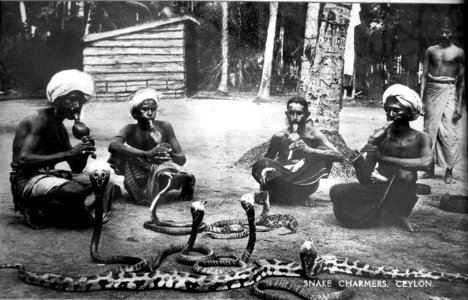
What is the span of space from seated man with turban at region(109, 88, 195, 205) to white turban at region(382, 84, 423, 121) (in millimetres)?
1528

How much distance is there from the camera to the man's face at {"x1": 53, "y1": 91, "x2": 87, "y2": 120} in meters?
3.47

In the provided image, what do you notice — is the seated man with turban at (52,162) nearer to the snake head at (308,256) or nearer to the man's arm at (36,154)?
the man's arm at (36,154)

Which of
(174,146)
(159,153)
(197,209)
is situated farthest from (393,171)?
(159,153)

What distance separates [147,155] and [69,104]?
63 cm

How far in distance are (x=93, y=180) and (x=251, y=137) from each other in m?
1.12

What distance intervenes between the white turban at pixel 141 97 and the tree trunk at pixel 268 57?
0.74 m

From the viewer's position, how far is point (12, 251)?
3.29 metres

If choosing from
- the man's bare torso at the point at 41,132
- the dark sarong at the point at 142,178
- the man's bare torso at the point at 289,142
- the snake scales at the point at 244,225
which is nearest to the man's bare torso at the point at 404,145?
the man's bare torso at the point at 289,142

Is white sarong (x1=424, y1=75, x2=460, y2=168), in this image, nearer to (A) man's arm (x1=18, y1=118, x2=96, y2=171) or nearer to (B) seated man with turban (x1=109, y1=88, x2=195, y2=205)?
(B) seated man with turban (x1=109, y1=88, x2=195, y2=205)

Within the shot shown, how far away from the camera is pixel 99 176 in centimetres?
324

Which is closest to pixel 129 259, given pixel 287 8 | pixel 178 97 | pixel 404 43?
pixel 178 97

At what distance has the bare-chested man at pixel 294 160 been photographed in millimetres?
3580

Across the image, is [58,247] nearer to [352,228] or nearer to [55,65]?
[55,65]

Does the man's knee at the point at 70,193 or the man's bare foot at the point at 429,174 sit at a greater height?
the man's bare foot at the point at 429,174
